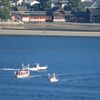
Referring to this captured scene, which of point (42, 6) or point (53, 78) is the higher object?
point (53, 78)

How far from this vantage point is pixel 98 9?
384 feet

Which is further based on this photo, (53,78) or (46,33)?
(46,33)

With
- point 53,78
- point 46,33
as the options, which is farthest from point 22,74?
point 46,33

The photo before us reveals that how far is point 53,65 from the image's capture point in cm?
5669

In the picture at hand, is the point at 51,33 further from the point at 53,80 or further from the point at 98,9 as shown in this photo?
the point at 53,80

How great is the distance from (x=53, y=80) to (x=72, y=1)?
7461 centimetres

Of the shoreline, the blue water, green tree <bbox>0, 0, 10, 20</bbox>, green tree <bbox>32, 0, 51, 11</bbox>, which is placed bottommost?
green tree <bbox>32, 0, 51, 11</bbox>

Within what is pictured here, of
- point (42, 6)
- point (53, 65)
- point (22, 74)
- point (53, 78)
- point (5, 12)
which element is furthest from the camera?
point (42, 6)

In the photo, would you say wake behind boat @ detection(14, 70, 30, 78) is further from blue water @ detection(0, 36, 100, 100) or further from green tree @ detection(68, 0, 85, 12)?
green tree @ detection(68, 0, 85, 12)

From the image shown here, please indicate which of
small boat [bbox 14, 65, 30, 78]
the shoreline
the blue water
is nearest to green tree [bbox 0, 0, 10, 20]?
the shoreline

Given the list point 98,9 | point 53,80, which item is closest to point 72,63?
point 53,80

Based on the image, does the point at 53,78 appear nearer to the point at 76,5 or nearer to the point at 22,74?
the point at 22,74

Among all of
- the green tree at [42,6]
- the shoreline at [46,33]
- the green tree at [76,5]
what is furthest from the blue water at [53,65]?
the green tree at [42,6]

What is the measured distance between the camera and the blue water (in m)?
42.3
